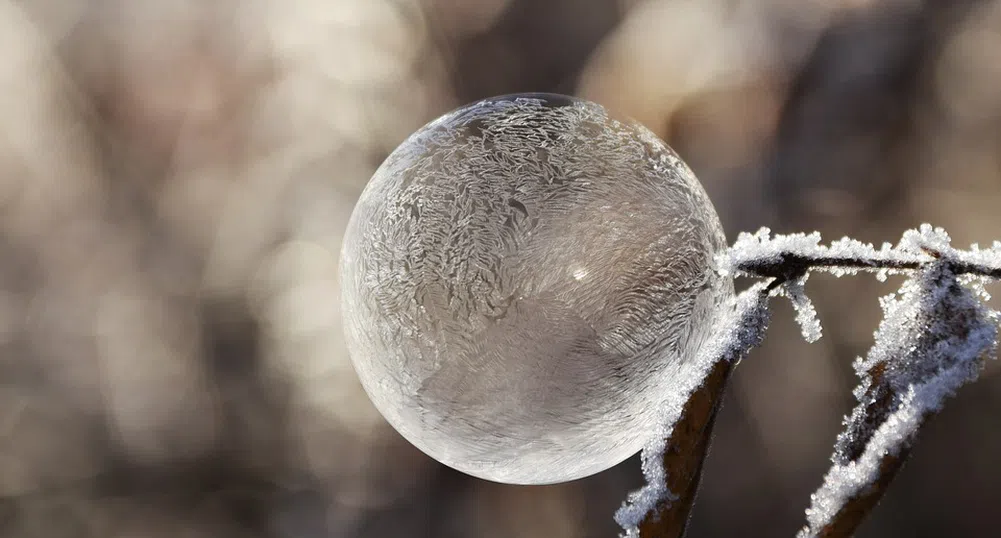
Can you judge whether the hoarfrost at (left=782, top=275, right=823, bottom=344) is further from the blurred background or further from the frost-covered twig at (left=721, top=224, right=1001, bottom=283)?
the blurred background

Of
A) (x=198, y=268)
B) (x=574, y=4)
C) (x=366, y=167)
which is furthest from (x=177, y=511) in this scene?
(x=574, y=4)

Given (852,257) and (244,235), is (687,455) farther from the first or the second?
(244,235)

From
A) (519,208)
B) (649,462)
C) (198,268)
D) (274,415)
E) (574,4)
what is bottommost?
(649,462)

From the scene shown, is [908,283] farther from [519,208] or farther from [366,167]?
[366,167]

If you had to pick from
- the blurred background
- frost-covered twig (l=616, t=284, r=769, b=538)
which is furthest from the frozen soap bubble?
the blurred background

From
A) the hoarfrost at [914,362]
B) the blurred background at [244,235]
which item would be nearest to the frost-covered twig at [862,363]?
the hoarfrost at [914,362]

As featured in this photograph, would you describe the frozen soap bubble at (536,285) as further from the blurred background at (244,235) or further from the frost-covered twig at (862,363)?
the blurred background at (244,235)
